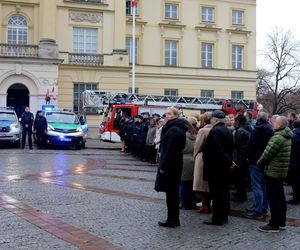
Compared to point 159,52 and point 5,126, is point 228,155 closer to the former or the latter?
point 5,126

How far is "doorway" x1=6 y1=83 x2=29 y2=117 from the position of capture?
117 ft

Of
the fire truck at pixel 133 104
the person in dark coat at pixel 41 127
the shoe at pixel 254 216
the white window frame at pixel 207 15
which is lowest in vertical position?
the shoe at pixel 254 216

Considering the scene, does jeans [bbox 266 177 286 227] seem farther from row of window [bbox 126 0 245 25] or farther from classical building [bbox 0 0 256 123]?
row of window [bbox 126 0 245 25]

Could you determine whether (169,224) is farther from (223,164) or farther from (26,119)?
(26,119)

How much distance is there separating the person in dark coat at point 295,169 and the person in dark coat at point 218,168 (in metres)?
2.97

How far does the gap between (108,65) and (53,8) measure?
5.71m

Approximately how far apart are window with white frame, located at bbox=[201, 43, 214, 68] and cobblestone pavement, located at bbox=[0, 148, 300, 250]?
30.7 m

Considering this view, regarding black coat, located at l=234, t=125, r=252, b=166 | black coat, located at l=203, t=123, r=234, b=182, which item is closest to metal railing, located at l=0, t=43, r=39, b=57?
black coat, located at l=234, t=125, r=252, b=166

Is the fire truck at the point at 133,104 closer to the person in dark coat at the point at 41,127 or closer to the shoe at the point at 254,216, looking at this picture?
the person in dark coat at the point at 41,127

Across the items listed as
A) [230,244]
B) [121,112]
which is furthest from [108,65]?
[230,244]

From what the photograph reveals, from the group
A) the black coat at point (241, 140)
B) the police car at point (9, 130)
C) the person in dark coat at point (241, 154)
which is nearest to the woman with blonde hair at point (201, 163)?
the person in dark coat at point (241, 154)

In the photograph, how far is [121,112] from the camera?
89.8 feet

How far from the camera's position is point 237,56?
44719mm

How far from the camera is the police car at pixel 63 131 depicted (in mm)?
24031
